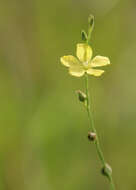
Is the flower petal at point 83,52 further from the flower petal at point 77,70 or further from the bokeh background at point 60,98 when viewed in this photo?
the bokeh background at point 60,98

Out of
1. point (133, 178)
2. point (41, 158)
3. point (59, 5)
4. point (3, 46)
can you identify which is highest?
point (59, 5)

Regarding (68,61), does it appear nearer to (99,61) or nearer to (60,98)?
(99,61)

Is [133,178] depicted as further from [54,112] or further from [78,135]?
[54,112]

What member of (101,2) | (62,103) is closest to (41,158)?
(62,103)

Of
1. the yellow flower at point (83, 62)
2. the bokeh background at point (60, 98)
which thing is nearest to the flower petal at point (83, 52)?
the yellow flower at point (83, 62)

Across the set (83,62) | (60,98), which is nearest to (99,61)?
(83,62)

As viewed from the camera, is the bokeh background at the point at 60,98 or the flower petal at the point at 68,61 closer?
the flower petal at the point at 68,61

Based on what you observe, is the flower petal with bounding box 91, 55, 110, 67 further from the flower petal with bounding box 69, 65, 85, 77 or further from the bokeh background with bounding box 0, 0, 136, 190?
the bokeh background with bounding box 0, 0, 136, 190

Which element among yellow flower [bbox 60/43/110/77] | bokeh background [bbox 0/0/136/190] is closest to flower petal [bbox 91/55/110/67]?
yellow flower [bbox 60/43/110/77]
